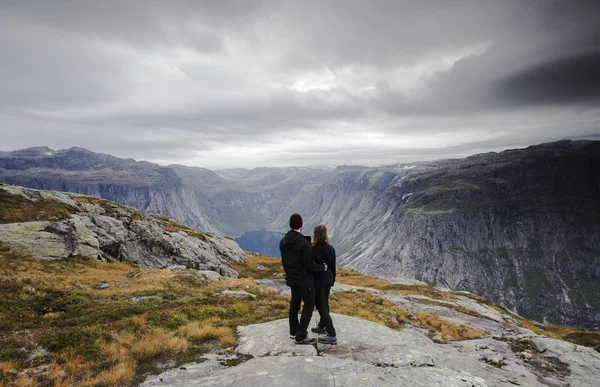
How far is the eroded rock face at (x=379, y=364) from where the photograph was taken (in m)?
8.41

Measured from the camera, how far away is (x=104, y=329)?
12.7 meters

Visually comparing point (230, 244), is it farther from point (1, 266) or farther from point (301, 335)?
point (301, 335)

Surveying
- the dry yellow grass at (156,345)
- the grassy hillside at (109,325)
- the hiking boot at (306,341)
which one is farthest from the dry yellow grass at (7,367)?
the hiking boot at (306,341)

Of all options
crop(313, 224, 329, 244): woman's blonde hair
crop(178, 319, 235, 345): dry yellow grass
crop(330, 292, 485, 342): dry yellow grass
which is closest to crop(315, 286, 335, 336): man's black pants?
crop(313, 224, 329, 244): woman's blonde hair

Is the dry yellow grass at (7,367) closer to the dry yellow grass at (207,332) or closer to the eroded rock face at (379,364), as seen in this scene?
the eroded rock face at (379,364)

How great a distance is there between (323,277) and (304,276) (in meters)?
1.11

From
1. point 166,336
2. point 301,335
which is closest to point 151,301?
point 166,336

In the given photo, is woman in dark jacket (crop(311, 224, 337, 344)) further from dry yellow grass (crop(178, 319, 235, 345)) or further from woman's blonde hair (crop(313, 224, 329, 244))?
dry yellow grass (crop(178, 319, 235, 345))

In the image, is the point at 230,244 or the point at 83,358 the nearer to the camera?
the point at 83,358

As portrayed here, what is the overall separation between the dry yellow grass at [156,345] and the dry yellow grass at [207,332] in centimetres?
57

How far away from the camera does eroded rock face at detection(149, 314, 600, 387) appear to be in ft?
27.6

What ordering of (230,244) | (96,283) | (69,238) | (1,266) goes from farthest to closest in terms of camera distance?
(230,244) < (69,238) < (96,283) < (1,266)

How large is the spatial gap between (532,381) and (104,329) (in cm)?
1780

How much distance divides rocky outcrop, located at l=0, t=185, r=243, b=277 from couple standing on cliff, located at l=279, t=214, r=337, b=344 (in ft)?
96.2
